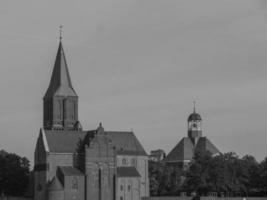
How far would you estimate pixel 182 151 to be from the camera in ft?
507

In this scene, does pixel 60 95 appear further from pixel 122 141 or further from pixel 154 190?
pixel 154 190

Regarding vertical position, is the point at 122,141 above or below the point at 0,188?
above

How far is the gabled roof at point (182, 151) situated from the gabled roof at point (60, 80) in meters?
37.6

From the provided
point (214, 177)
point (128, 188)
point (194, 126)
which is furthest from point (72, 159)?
point (194, 126)

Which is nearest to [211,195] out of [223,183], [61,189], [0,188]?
[223,183]

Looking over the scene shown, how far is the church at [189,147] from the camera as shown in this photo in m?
152

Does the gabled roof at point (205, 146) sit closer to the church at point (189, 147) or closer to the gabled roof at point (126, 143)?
the church at point (189, 147)

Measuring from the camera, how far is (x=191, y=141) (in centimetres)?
15575

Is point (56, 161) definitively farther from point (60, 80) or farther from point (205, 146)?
point (205, 146)

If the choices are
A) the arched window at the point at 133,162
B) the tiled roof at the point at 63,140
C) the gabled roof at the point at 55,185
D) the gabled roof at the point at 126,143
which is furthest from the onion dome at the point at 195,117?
the gabled roof at the point at 55,185

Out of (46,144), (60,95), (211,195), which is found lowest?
(211,195)

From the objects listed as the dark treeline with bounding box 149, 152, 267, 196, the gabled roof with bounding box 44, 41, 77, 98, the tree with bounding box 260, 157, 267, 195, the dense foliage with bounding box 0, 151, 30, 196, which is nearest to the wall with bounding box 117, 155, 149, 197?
the dark treeline with bounding box 149, 152, 267, 196

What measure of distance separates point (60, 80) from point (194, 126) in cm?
4479

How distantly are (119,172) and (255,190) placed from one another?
83.8 feet
